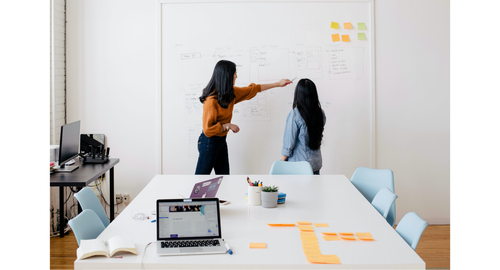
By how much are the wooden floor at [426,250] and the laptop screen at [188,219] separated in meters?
1.80

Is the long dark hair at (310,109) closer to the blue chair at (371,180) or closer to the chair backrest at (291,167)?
the chair backrest at (291,167)

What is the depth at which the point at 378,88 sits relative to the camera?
4289mm

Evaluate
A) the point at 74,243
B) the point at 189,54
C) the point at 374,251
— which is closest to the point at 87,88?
the point at 189,54

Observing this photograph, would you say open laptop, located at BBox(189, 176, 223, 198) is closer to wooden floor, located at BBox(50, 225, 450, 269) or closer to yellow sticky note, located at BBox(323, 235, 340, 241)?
yellow sticky note, located at BBox(323, 235, 340, 241)

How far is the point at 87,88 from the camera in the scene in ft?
14.3

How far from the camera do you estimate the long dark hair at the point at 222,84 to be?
12.0 feet

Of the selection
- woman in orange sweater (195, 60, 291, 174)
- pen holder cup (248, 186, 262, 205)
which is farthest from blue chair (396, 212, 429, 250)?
woman in orange sweater (195, 60, 291, 174)

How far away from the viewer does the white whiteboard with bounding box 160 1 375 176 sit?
425cm

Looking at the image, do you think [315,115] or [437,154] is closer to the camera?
[315,115]

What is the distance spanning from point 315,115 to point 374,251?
198 cm

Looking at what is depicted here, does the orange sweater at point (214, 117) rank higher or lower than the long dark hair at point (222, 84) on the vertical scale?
lower

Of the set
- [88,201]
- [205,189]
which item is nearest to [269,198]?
[205,189]

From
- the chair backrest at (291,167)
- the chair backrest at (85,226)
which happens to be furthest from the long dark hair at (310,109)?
the chair backrest at (85,226)

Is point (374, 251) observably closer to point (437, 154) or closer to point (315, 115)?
point (315, 115)
